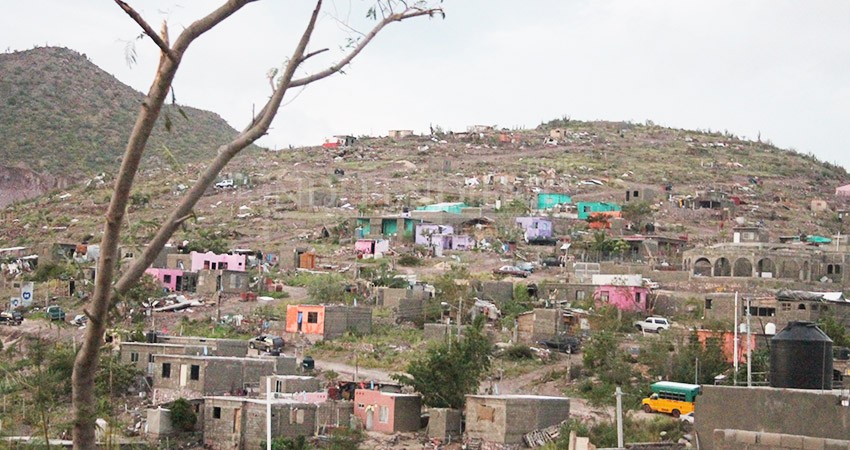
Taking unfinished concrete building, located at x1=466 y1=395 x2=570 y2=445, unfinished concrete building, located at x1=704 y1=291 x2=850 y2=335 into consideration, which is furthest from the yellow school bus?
unfinished concrete building, located at x1=704 y1=291 x2=850 y2=335

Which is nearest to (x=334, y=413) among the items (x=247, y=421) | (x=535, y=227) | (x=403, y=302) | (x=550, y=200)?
(x=247, y=421)

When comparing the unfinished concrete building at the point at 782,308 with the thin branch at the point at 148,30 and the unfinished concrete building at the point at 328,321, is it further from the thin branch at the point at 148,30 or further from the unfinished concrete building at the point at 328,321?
the thin branch at the point at 148,30

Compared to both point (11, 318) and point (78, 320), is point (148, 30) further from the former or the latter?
point (11, 318)

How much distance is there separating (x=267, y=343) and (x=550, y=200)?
21263mm

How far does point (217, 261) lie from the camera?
34.1 metres

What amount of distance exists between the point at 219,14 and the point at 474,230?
36030mm

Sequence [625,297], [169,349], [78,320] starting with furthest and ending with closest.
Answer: [625,297], [78,320], [169,349]

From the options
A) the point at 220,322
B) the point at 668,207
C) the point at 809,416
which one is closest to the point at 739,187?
the point at 668,207

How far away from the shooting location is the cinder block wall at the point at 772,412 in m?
7.78

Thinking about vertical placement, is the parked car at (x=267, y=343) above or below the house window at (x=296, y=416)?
above

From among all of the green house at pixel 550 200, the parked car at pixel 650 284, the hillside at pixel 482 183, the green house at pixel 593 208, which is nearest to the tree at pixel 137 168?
the parked car at pixel 650 284

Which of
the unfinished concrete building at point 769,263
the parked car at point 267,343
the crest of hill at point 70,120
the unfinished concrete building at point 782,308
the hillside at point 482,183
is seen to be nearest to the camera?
the parked car at point 267,343

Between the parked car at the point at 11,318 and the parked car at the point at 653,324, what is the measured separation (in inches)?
550

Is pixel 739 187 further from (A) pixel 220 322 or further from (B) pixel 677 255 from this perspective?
(A) pixel 220 322
